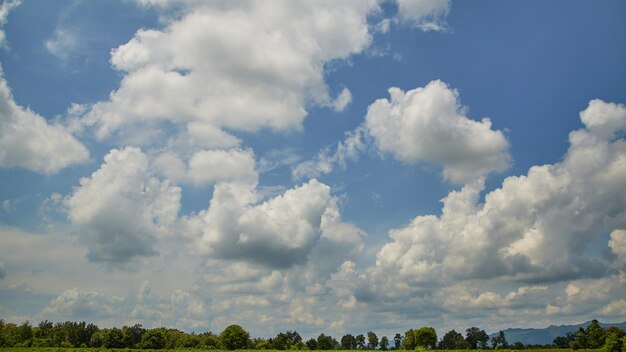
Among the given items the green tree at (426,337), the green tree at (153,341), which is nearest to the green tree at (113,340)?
the green tree at (153,341)

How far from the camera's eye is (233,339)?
157375 mm

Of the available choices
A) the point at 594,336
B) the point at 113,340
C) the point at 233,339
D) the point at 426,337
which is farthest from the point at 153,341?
the point at 594,336

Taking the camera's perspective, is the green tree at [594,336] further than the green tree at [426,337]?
Yes

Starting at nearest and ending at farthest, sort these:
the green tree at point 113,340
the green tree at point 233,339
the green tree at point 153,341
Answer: the green tree at point 233,339
the green tree at point 153,341
the green tree at point 113,340

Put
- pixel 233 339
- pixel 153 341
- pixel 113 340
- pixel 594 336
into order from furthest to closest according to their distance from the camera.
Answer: pixel 594 336, pixel 113 340, pixel 153 341, pixel 233 339

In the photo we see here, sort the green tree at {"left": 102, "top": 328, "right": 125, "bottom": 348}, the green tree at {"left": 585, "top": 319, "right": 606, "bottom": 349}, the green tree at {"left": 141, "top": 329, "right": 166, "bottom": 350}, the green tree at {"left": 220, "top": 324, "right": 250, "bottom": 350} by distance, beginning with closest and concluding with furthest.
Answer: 1. the green tree at {"left": 220, "top": 324, "right": 250, "bottom": 350}
2. the green tree at {"left": 141, "top": 329, "right": 166, "bottom": 350}
3. the green tree at {"left": 102, "top": 328, "right": 125, "bottom": 348}
4. the green tree at {"left": 585, "top": 319, "right": 606, "bottom": 349}

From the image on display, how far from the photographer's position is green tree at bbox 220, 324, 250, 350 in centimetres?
15675

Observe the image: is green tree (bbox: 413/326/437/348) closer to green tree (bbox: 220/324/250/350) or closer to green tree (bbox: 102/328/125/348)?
green tree (bbox: 220/324/250/350)

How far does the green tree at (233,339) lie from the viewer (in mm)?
156750

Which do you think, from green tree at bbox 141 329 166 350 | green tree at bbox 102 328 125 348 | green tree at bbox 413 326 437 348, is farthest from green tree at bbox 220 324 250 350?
green tree at bbox 413 326 437 348

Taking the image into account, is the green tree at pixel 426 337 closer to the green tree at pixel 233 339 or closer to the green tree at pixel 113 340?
the green tree at pixel 233 339

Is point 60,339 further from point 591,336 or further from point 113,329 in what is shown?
point 591,336

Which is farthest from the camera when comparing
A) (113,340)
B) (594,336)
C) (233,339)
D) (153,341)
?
(594,336)

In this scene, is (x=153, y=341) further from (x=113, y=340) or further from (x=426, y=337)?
(x=426, y=337)
